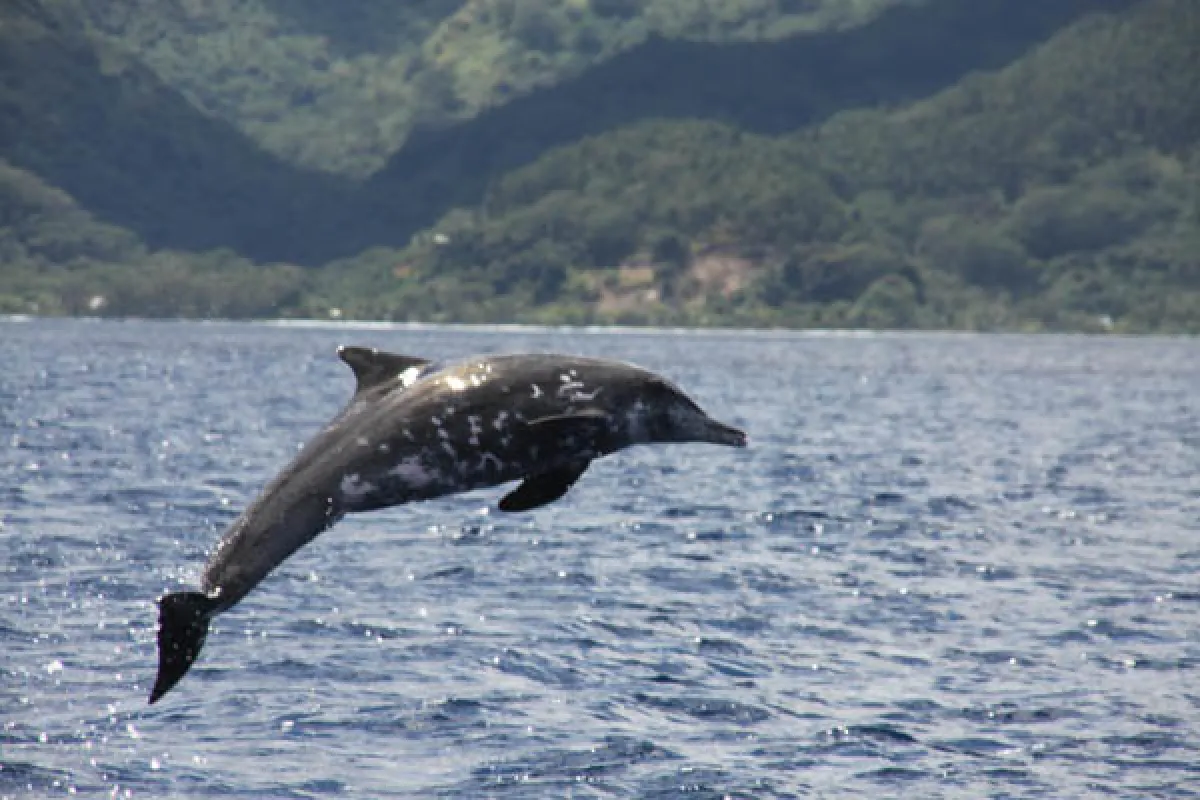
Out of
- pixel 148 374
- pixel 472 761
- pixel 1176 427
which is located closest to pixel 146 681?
pixel 472 761

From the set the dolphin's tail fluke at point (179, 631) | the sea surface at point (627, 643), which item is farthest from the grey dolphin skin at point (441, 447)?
the sea surface at point (627, 643)

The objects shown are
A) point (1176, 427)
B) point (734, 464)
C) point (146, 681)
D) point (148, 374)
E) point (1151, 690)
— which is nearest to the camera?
point (146, 681)

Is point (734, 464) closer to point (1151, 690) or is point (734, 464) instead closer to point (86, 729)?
point (1151, 690)

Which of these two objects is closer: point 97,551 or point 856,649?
point 856,649

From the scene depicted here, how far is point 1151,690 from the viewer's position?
84.6ft

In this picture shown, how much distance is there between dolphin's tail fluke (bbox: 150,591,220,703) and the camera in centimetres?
1303

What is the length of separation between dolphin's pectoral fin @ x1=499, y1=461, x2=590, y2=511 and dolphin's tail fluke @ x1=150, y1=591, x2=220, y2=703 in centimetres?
235

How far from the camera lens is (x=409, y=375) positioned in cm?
1455

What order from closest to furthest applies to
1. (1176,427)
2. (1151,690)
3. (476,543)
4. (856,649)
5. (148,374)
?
→ (1151,690)
(856,649)
(476,543)
(1176,427)
(148,374)

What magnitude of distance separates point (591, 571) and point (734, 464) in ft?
99.4

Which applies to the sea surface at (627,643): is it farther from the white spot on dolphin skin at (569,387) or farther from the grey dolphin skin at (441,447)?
the white spot on dolphin skin at (569,387)

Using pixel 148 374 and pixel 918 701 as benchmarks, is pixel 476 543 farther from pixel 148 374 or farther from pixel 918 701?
pixel 148 374

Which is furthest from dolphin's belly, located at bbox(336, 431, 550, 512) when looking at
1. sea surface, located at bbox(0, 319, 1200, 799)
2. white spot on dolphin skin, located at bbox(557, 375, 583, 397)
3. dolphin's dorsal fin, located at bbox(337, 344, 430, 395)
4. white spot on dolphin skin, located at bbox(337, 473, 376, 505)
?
sea surface, located at bbox(0, 319, 1200, 799)

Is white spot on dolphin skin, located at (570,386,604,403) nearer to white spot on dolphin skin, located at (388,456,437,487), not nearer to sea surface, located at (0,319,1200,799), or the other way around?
white spot on dolphin skin, located at (388,456,437,487)
